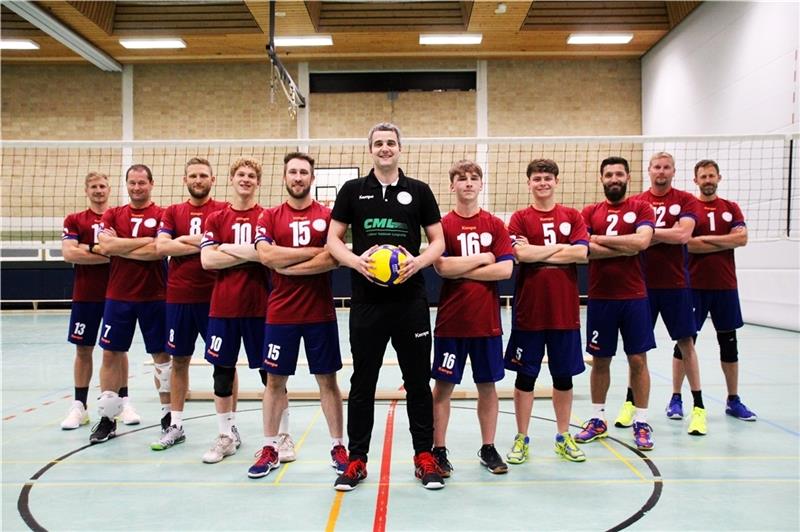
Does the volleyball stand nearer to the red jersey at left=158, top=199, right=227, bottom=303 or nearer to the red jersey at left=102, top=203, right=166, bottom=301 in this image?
the red jersey at left=158, top=199, right=227, bottom=303

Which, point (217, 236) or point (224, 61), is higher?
point (224, 61)

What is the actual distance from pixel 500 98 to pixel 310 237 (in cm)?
1577

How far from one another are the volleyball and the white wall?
8971 millimetres

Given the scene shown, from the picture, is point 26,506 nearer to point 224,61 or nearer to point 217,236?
point 217,236

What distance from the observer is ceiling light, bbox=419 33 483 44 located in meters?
16.6

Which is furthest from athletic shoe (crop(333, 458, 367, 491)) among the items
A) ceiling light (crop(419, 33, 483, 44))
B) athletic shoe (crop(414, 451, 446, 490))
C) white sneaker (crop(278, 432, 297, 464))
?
ceiling light (crop(419, 33, 483, 44))

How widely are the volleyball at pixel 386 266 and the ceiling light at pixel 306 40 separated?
14.7 meters

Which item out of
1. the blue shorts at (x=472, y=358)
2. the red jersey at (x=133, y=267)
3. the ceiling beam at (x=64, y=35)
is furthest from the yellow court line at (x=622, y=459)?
the ceiling beam at (x=64, y=35)

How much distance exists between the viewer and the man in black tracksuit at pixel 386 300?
3844mm

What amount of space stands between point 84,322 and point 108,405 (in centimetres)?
85

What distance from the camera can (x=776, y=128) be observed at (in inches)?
468

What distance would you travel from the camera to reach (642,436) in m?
4.71

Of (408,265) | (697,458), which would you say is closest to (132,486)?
(408,265)

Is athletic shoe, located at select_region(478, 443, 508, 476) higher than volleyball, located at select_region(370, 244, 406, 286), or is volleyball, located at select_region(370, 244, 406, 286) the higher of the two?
volleyball, located at select_region(370, 244, 406, 286)
